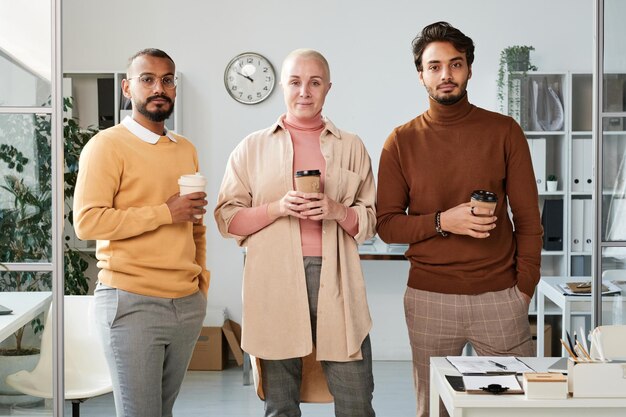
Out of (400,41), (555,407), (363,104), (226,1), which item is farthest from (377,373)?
(555,407)

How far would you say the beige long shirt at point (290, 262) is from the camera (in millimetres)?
2516

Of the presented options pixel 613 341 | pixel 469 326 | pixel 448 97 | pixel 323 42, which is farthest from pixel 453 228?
pixel 323 42

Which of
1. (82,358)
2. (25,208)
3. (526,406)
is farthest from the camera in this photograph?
(82,358)

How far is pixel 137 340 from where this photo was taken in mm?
2391

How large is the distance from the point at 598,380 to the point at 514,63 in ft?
12.5

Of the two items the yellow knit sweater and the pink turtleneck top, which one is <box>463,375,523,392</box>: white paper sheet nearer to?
the pink turtleneck top

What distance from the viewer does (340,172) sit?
8.42 ft

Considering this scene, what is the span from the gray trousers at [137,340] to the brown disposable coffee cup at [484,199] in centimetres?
95

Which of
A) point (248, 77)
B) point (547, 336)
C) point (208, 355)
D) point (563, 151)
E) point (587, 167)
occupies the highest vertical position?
point (248, 77)

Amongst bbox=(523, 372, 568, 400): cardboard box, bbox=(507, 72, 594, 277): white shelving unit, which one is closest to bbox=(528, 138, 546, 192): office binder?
bbox=(507, 72, 594, 277): white shelving unit

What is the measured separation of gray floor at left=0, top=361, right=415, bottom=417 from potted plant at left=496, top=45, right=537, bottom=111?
1.99 metres

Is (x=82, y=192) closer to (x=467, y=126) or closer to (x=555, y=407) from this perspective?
(x=467, y=126)

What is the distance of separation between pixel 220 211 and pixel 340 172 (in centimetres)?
41

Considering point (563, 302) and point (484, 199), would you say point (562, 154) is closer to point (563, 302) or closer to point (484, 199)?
point (563, 302)
